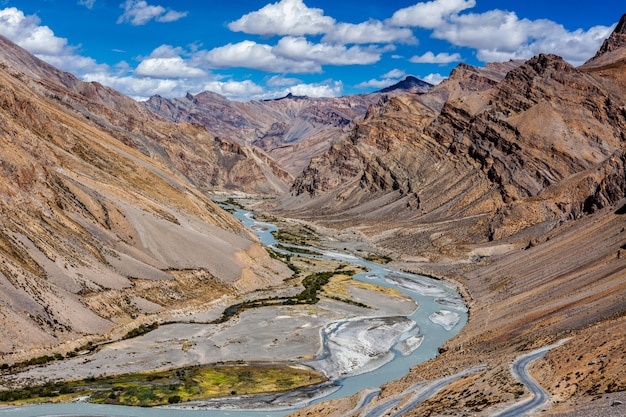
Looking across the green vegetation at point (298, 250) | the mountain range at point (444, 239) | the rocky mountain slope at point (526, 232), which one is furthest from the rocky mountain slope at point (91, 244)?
the rocky mountain slope at point (526, 232)

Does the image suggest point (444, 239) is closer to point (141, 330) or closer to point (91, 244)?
point (91, 244)

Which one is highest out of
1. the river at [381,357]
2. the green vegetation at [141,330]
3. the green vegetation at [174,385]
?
the green vegetation at [141,330]

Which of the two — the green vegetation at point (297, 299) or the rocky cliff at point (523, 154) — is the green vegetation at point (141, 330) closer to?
the green vegetation at point (297, 299)

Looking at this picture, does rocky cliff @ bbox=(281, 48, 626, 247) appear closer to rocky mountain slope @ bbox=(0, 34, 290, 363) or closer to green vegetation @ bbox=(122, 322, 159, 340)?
rocky mountain slope @ bbox=(0, 34, 290, 363)

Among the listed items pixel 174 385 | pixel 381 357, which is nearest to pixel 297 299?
pixel 381 357

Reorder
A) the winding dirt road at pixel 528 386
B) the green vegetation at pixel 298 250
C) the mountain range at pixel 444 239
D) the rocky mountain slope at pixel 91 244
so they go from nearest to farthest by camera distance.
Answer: the winding dirt road at pixel 528 386 < the mountain range at pixel 444 239 < the rocky mountain slope at pixel 91 244 < the green vegetation at pixel 298 250

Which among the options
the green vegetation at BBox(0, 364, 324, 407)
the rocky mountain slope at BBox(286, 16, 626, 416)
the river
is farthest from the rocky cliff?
the green vegetation at BBox(0, 364, 324, 407)
